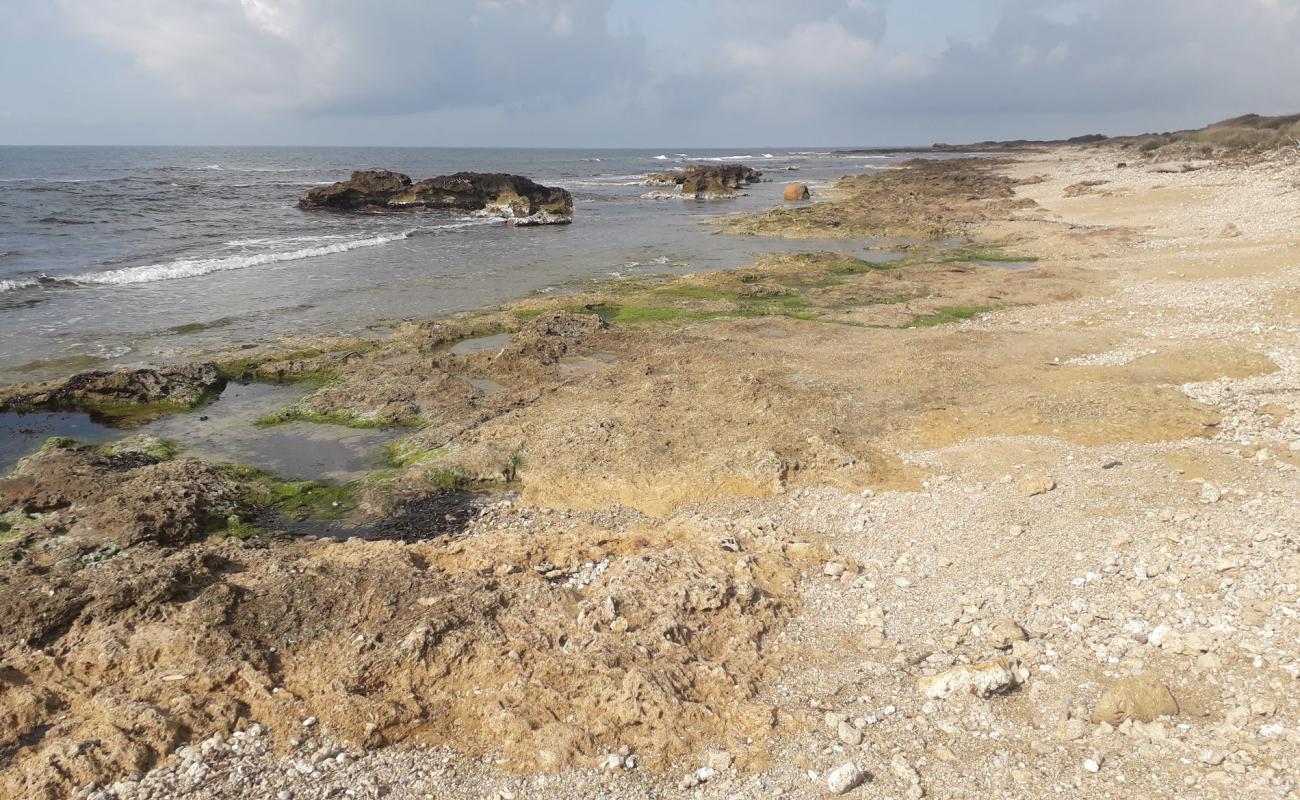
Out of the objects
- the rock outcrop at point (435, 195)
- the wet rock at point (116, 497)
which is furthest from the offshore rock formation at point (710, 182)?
the wet rock at point (116, 497)

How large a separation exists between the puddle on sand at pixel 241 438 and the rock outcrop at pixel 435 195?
43598mm

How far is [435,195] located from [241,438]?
5049 centimetres

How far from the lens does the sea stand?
20.3 metres

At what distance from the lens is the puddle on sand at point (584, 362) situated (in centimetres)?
1694

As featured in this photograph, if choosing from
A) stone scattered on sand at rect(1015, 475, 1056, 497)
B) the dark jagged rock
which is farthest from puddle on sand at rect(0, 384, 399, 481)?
stone scattered on sand at rect(1015, 475, 1056, 497)

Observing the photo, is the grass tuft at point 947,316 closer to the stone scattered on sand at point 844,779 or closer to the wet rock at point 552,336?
the wet rock at point 552,336

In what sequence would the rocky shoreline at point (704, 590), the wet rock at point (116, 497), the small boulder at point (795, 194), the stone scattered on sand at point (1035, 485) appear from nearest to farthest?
the rocky shoreline at point (704, 590) → the wet rock at point (116, 497) → the stone scattered on sand at point (1035, 485) → the small boulder at point (795, 194)

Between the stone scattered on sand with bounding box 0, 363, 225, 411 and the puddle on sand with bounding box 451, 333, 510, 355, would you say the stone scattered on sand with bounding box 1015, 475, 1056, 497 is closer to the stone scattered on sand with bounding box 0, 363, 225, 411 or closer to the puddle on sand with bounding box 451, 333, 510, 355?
the puddle on sand with bounding box 451, 333, 510, 355

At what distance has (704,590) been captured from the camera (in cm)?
764

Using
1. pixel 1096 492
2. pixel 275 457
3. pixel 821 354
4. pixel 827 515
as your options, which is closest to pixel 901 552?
pixel 827 515

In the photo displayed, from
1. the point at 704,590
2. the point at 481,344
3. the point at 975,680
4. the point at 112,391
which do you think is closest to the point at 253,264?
the point at 481,344

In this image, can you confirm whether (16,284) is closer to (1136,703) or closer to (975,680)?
(975,680)

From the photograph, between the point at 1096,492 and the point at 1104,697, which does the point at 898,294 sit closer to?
the point at 1096,492

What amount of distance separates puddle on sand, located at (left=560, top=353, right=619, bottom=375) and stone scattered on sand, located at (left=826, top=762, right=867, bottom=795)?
480 inches
